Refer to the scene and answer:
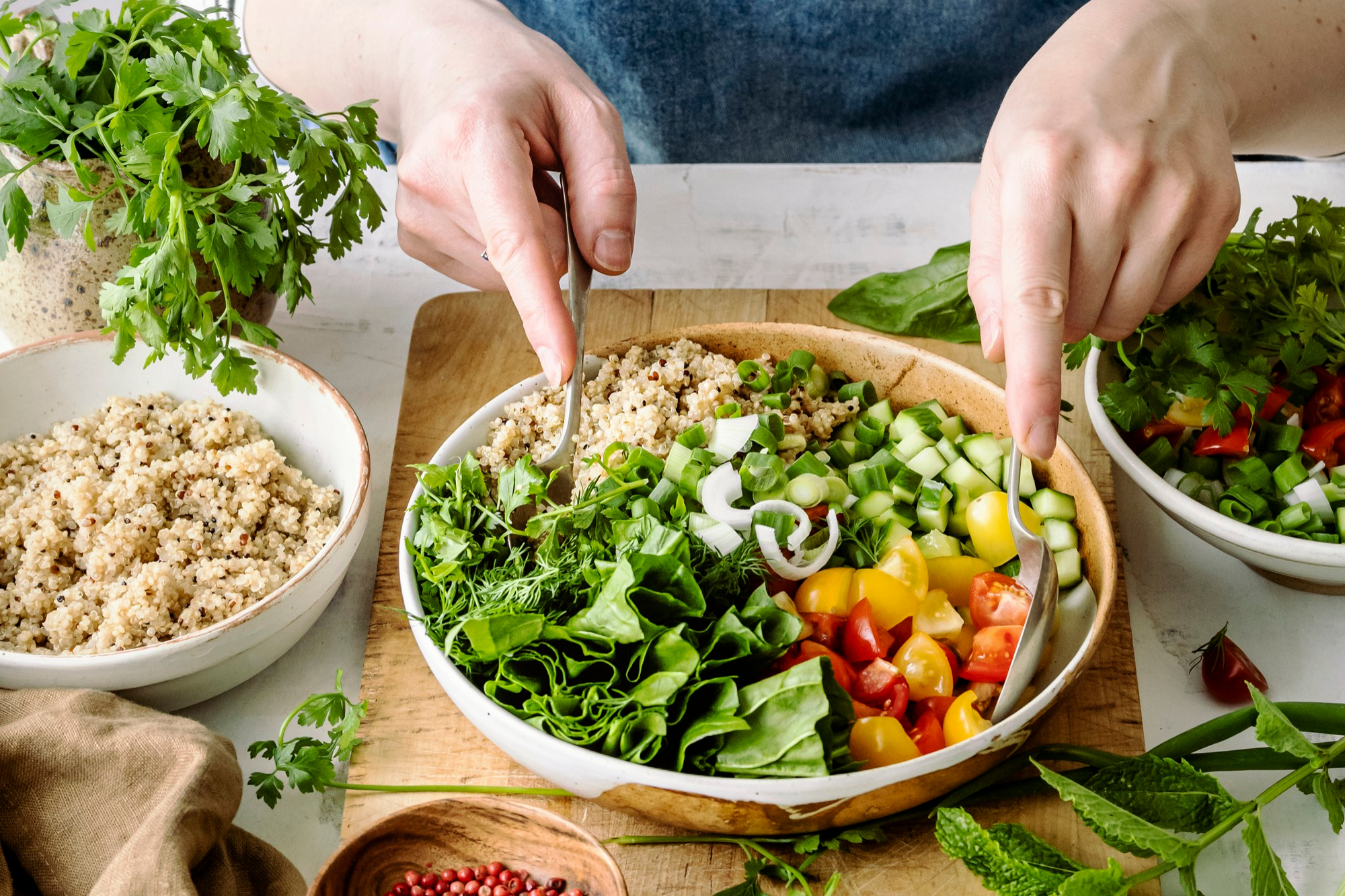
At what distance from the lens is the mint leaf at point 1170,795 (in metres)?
1.08

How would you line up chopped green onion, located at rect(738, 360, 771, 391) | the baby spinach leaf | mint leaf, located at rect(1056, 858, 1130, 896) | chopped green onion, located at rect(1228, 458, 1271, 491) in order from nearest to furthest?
mint leaf, located at rect(1056, 858, 1130, 896)
chopped green onion, located at rect(1228, 458, 1271, 491)
chopped green onion, located at rect(738, 360, 771, 391)
the baby spinach leaf

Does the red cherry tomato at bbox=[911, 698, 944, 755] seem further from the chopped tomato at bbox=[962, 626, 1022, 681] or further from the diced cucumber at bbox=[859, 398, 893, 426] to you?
the diced cucumber at bbox=[859, 398, 893, 426]

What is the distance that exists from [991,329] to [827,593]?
351mm

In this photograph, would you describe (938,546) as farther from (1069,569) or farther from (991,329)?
(991,329)

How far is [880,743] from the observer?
1.15 meters

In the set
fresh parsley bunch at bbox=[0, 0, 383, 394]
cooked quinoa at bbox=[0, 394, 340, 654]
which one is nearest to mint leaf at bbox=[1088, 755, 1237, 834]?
cooked quinoa at bbox=[0, 394, 340, 654]

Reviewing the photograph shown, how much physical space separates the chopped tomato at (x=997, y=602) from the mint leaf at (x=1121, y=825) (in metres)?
0.28

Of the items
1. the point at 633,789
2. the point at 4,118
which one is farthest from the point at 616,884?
the point at 4,118

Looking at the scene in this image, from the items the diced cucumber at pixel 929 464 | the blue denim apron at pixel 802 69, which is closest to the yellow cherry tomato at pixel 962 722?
the diced cucumber at pixel 929 464

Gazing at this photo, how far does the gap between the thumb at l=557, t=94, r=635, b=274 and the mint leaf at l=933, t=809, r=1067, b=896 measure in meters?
0.80

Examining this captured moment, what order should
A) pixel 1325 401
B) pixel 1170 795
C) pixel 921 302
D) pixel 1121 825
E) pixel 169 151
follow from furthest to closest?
pixel 921 302 < pixel 1325 401 < pixel 169 151 < pixel 1170 795 < pixel 1121 825

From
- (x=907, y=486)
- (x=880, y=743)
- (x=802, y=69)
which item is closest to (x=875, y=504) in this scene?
(x=907, y=486)

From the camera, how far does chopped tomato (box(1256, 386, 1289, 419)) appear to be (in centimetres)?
149

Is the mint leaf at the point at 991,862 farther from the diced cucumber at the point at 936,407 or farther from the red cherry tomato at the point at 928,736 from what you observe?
the diced cucumber at the point at 936,407
